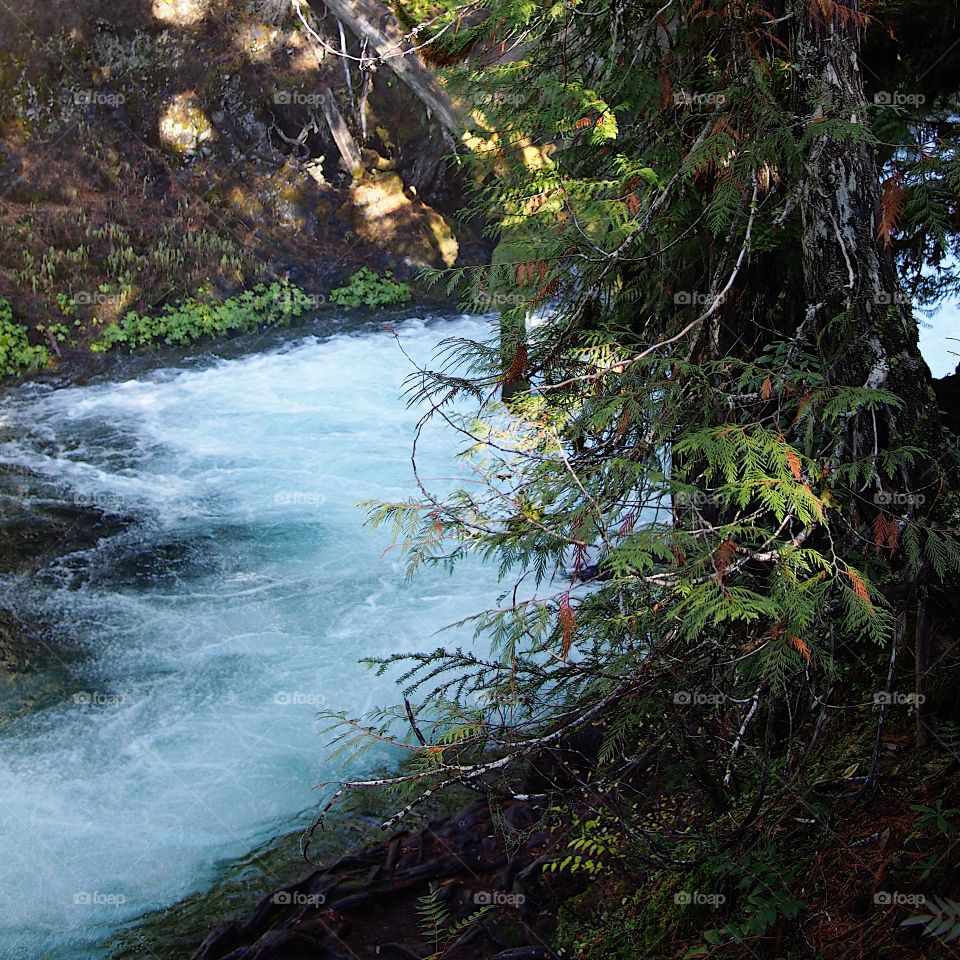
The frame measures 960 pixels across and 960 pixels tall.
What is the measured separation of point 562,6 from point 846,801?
359cm

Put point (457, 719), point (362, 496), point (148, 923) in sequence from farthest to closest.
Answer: point (362, 496) < point (148, 923) < point (457, 719)

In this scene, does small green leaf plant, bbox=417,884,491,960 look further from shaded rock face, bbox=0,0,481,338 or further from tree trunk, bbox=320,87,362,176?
tree trunk, bbox=320,87,362,176

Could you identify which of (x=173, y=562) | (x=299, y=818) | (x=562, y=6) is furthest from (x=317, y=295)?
(x=562, y=6)

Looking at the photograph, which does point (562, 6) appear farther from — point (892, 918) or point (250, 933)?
point (250, 933)

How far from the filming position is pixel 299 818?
20.4 feet

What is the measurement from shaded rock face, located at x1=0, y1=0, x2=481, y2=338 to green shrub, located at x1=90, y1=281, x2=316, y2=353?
363 millimetres

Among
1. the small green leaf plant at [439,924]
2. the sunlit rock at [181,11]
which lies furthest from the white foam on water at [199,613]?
the sunlit rock at [181,11]

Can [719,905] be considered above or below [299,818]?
above

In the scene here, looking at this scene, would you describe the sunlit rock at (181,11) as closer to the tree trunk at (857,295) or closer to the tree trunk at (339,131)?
the tree trunk at (339,131)

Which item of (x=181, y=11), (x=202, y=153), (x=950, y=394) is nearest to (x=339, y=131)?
(x=202, y=153)

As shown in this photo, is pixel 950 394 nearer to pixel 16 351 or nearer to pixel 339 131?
pixel 16 351

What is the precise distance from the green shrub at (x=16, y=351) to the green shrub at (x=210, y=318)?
746mm

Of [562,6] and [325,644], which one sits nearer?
[562,6]

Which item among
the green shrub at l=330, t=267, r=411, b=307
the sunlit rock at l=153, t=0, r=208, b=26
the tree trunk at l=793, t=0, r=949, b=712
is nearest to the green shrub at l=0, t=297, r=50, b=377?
the green shrub at l=330, t=267, r=411, b=307
